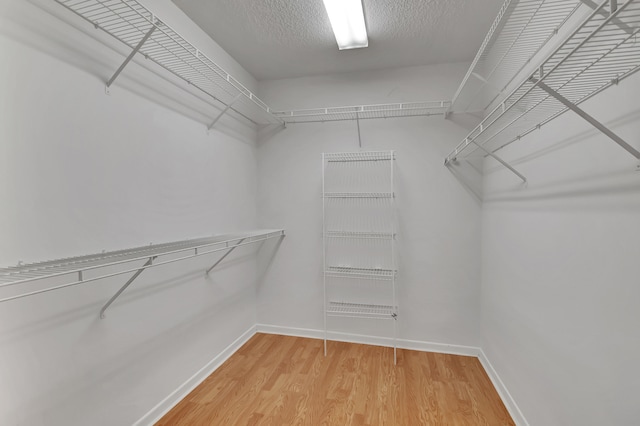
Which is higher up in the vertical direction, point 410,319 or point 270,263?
point 270,263

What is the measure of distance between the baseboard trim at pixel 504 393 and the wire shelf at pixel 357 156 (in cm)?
179

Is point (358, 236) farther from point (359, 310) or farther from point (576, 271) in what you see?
point (576, 271)

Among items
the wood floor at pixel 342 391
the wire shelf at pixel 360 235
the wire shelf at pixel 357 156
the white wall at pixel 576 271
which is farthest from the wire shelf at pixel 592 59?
the wood floor at pixel 342 391

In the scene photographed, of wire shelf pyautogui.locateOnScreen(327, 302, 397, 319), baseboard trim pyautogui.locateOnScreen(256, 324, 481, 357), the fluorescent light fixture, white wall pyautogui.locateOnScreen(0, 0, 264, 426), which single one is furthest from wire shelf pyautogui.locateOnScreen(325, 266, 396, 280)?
the fluorescent light fixture

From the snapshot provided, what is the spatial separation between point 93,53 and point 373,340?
2777 millimetres

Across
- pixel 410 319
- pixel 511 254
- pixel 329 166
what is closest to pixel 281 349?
pixel 410 319

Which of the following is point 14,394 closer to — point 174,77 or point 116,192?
point 116,192

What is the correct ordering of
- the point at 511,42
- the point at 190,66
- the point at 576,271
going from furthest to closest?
1. the point at 511,42
2. the point at 190,66
3. the point at 576,271

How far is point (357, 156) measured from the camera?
8.77 feet

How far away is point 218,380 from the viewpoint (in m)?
2.08

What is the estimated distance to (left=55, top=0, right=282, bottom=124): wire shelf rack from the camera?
1190 mm

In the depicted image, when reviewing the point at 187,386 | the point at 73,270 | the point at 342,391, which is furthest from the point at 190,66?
the point at 342,391

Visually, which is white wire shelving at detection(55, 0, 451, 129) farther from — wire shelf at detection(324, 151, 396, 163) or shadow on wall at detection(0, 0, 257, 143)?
wire shelf at detection(324, 151, 396, 163)

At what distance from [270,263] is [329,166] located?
1123 mm
